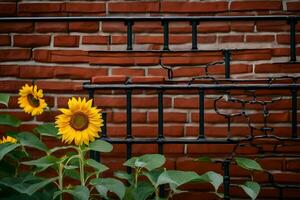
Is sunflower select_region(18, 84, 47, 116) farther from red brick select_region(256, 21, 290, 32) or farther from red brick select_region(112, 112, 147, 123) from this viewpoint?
red brick select_region(256, 21, 290, 32)

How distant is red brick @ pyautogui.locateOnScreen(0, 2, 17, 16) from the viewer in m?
2.36

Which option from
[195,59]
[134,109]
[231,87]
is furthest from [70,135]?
[195,59]

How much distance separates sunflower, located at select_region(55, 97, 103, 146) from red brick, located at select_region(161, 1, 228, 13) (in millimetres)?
966

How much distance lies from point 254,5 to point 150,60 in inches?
22.0

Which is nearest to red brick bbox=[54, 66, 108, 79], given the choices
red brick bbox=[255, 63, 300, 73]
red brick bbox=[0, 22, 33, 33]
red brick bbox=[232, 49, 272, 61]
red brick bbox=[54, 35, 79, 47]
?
red brick bbox=[54, 35, 79, 47]

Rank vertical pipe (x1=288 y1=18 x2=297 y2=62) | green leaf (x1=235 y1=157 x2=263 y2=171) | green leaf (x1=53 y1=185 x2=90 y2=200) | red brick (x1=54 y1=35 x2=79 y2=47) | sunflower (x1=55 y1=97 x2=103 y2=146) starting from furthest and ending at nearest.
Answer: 1. red brick (x1=54 y1=35 x2=79 y2=47)
2. vertical pipe (x1=288 y1=18 x2=297 y2=62)
3. green leaf (x1=235 y1=157 x2=263 y2=171)
4. sunflower (x1=55 y1=97 x2=103 y2=146)
5. green leaf (x1=53 y1=185 x2=90 y2=200)

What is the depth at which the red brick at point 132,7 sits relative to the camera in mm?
2322

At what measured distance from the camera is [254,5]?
2303mm

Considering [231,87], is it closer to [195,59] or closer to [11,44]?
[195,59]

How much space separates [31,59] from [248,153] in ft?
3.70

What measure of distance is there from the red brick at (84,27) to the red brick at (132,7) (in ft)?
0.35

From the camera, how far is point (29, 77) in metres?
2.34

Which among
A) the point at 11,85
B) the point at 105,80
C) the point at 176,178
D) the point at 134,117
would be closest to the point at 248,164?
the point at 176,178

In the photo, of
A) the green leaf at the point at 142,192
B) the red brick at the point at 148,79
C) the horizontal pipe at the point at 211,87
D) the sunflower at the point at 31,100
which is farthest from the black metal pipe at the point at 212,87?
the red brick at the point at 148,79
